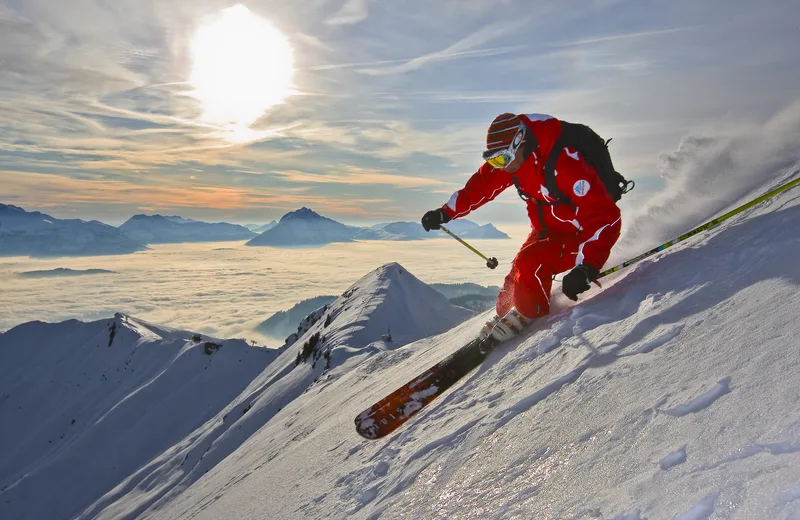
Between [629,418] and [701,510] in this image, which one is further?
[629,418]

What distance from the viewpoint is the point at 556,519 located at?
237cm

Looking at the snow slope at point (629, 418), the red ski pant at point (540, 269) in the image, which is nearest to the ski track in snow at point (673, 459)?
the snow slope at point (629, 418)

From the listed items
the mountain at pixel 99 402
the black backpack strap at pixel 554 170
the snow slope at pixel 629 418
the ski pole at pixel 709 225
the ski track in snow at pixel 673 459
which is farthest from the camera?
the mountain at pixel 99 402

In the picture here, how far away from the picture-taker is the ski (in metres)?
5.41

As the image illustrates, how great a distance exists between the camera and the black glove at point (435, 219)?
7605 mm

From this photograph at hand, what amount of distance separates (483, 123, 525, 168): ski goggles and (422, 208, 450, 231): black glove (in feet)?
6.15

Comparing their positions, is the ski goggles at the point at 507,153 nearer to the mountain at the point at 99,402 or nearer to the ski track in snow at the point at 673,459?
the ski track in snow at the point at 673,459

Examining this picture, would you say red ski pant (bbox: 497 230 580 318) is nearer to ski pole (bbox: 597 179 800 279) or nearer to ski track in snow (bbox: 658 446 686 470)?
ski pole (bbox: 597 179 800 279)

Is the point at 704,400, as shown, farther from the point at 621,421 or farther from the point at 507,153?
the point at 507,153

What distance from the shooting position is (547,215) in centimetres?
592

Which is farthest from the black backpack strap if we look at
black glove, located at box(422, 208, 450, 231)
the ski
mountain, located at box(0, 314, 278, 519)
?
mountain, located at box(0, 314, 278, 519)

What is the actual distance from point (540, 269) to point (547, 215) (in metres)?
0.80

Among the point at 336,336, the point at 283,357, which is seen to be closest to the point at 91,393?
the point at 283,357

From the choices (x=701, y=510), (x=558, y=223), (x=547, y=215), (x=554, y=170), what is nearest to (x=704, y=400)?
(x=701, y=510)
